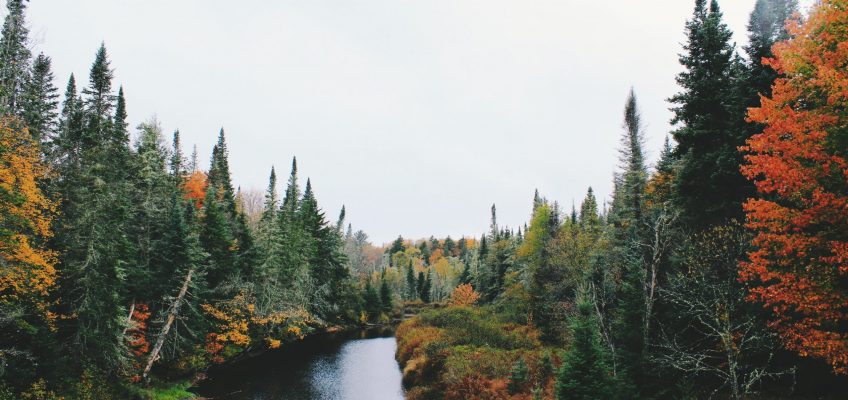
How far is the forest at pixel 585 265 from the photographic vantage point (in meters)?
11.9

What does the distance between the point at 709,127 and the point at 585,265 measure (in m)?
14.9

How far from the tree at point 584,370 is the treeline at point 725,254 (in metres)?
0.04

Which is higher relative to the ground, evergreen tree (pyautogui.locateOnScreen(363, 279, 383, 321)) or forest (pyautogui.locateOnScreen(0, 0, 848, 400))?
forest (pyautogui.locateOnScreen(0, 0, 848, 400))

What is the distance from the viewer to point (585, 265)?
107ft

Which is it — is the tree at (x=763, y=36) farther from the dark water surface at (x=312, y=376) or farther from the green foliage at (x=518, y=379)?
the dark water surface at (x=312, y=376)

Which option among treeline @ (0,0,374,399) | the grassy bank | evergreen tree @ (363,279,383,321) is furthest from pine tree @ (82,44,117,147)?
evergreen tree @ (363,279,383,321)

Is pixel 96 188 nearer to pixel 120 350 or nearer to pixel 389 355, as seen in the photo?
pixel 120 350

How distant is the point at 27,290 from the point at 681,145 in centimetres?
3203

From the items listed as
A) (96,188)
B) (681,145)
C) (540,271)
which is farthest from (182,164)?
(681,145)

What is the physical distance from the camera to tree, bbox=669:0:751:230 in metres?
18.7

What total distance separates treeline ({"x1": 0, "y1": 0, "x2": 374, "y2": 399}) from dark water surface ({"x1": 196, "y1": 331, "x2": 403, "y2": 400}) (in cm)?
239

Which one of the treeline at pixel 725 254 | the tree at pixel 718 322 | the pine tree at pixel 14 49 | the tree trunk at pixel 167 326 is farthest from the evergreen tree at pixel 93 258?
the tree at pixel 718 322

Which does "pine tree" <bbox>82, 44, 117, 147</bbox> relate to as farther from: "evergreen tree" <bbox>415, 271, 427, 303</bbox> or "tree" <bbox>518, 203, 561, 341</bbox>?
"evergreen tree" <bbox>415, 271, 427, 303</bbox>

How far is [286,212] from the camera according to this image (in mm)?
51000
